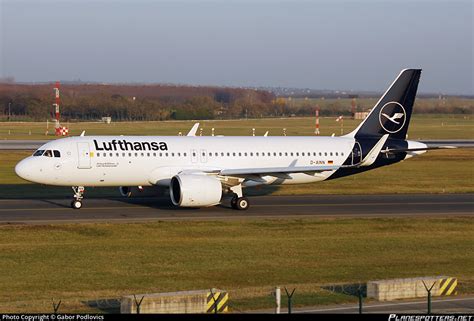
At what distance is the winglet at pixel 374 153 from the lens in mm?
46825

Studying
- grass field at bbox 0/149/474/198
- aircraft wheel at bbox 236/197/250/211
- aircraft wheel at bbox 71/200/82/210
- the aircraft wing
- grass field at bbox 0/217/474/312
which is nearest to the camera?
grass field at bbox 0/217/474/312

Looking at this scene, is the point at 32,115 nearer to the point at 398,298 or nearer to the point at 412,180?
the point at 412,180

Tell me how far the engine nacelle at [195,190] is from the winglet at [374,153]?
8.89m

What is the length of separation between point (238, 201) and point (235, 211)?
0.61 m

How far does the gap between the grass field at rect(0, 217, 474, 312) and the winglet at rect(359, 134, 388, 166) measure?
5.47 m

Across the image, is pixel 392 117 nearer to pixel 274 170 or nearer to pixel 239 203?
pixel 274 170

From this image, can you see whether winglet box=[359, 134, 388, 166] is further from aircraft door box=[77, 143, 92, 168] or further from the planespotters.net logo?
the planespotters.net logo

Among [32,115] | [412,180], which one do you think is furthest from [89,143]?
[32,115]

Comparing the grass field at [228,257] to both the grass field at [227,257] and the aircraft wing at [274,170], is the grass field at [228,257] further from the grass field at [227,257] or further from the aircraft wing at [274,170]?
the aircraft wing at [274,170]

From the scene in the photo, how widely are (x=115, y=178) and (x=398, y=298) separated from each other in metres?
22.7

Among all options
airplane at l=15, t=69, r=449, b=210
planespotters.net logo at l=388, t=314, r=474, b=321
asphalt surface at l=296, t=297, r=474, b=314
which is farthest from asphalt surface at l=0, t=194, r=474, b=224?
planespotters.net logo at l=388, t=314, r=474, b=321

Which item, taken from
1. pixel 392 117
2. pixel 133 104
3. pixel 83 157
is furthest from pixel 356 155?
pixel 133 104

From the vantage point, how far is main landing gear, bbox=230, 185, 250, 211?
45781 millimetres

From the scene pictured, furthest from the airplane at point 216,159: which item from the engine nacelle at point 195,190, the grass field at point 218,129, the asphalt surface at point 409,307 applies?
the grass field at point 218,129
